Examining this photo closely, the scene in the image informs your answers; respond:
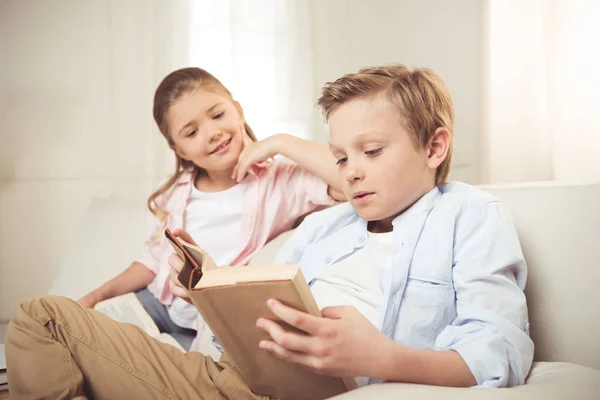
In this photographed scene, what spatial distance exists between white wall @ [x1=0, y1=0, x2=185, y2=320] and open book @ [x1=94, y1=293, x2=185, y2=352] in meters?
0.39

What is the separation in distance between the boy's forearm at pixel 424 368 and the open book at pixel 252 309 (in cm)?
8

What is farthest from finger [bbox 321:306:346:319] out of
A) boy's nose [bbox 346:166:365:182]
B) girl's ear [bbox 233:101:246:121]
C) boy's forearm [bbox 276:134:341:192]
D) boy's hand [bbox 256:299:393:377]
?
girl's ear [bbox 233:101:246:121]

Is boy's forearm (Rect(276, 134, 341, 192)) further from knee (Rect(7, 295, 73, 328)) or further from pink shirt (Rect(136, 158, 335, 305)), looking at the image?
knee (Rect(7, 295, 73, 328))

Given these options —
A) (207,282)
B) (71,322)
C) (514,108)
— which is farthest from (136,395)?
(514,108)

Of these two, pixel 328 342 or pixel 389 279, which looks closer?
pixel 328 342

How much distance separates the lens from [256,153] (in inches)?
59.5

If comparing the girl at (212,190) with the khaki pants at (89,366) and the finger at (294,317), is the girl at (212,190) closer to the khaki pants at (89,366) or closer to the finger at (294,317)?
the khaki pants at (89,366)

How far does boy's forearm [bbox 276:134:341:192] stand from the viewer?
1.38 meters

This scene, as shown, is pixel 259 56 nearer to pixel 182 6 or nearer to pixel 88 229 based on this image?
pixel 182 6

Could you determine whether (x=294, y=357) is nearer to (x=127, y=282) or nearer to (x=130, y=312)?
(x=130, y=312)

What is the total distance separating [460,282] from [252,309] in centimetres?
31

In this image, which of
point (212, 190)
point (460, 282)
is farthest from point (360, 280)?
point (212, 190)

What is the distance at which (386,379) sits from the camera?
0.80 metres

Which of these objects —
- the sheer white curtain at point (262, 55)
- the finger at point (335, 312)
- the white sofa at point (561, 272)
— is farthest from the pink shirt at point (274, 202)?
the finger at point (335, 312)
